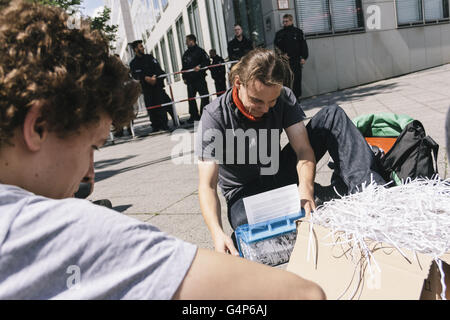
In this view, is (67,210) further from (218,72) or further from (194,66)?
(218,72)

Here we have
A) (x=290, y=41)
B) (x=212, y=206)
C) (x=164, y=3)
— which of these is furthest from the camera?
(x=164, y=3)

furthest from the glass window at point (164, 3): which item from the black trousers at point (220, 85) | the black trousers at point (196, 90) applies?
the black trousers at point (196, 90)

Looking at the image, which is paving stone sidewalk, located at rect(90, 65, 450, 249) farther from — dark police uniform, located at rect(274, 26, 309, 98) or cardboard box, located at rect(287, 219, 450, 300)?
dark police uniform, located at rect(274, 26, 309, 98)

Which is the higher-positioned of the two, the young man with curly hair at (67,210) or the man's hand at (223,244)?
the young man with curly hair at (67,210)

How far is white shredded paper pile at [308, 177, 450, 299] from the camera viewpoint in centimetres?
118

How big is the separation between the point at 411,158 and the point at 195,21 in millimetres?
12695

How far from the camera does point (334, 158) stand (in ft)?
7.57

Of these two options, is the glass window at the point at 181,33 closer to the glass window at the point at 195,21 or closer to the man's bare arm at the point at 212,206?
the glass window at the point at 195,21

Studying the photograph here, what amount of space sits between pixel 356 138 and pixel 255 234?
95 cm

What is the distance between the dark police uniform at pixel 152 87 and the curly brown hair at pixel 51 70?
27.8 ft

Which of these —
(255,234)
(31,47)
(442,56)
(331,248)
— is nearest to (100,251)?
(31,47)

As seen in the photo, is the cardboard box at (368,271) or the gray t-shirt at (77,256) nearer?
the gray t-shirt at (77,256)

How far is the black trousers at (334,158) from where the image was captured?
211cm

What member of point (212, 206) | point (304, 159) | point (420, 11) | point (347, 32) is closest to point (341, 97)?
point (347, 32)
